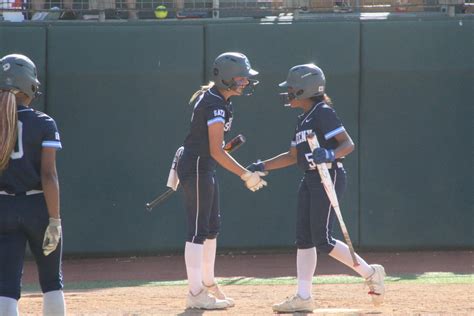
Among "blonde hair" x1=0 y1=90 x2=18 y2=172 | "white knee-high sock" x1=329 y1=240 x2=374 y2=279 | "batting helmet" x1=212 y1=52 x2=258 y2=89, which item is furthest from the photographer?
"batting helmet" x1=212 y1=52 x2=258 y2=89

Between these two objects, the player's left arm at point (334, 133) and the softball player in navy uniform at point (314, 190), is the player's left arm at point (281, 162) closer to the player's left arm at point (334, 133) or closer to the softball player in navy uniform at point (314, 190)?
the softball player in navy uniform at point (314, 190)

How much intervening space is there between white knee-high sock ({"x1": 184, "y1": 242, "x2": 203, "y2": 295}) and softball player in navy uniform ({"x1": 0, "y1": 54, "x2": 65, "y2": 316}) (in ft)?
6.02

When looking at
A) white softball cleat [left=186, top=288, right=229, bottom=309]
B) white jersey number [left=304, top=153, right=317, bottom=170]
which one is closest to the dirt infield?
white softball cleat [left=186, top=288, right=229, bottom=309]

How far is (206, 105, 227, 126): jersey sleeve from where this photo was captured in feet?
21.8

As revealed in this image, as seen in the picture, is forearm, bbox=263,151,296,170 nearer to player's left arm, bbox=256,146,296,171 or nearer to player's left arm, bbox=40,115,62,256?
player's left arm, bbox=256,146,296,171

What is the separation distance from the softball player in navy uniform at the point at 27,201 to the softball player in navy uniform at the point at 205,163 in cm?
185

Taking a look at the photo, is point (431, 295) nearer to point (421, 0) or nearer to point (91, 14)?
point (421, 0)

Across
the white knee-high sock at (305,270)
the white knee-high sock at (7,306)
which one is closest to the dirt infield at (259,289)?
the white knee-high sock at (305,270)

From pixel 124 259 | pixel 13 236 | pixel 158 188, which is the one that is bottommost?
pixel 124 259

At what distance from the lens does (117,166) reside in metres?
10.2

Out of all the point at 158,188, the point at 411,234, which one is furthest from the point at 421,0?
the point at 158,188

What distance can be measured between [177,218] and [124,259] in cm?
79

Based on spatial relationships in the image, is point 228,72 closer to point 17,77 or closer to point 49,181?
point 17,77

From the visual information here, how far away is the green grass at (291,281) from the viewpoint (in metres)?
8.46
